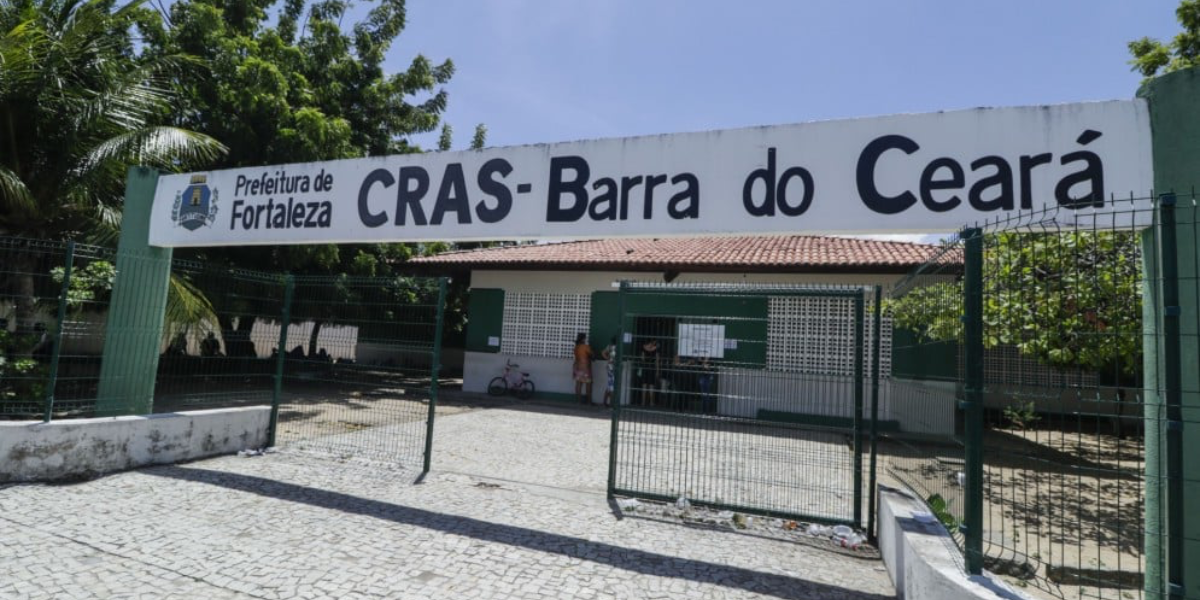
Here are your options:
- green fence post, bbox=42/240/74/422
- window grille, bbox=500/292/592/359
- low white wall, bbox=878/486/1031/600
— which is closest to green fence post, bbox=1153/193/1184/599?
low white wall, bbox=878/486/1031/600

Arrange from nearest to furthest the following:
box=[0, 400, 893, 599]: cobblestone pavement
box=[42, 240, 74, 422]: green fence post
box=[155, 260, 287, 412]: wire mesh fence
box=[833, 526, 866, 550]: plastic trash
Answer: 1. box=[0, 400, 893, 599]: cobblestone pavement
2. box=[833, 526, 866, 550]: plastic trash
3. box=[42, 240, 74, 422]: green fence post
4. box=[155, 260, 287, 412]: wire mesh fence

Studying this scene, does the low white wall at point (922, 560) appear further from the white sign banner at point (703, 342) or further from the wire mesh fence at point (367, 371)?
the wire mesh fence at point (367, 371)

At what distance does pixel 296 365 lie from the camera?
799 centimetres

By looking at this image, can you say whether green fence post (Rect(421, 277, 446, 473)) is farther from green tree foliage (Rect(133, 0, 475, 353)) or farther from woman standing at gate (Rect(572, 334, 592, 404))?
woman standing at gate (Rect(572, 334, 592, 404))

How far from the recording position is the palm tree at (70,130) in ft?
28.0

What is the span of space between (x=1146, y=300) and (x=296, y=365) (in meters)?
8.24

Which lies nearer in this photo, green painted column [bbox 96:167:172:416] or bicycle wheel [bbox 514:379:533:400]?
green painted column [bbox 96:167:172:416]

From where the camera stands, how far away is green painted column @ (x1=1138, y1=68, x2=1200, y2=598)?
2531mm

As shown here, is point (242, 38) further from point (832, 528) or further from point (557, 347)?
point (832, 528)

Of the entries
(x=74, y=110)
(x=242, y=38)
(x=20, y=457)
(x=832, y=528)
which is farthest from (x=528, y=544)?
(x=242, y=38)

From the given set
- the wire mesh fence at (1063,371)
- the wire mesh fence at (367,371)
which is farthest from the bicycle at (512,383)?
the wire mesh fence at (1063,371)

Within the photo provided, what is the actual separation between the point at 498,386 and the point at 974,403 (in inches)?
498

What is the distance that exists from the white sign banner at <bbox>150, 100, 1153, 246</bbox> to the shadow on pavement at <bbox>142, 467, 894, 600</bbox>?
A: 2.53 meters

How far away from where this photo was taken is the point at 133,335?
6.91 meters
